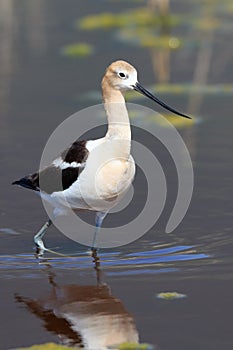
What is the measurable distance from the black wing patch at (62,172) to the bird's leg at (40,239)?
0.22 metres

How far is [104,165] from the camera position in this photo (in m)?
6.52

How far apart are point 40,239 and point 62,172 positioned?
463 mm

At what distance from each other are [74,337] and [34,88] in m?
5.92

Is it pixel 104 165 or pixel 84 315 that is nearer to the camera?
pixel 84 315

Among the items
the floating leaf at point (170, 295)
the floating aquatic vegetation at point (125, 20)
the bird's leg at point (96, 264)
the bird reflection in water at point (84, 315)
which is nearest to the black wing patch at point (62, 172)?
the bird's leg at point (96, 264)

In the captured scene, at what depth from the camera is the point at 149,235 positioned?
7.10 metres

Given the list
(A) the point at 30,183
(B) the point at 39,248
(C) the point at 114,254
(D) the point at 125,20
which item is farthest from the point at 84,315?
(D) the point at 125,20

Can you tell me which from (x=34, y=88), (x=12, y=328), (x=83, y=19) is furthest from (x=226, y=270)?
(x=83, y=19)

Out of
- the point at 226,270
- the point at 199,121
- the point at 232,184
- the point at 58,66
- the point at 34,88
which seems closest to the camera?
the point at 226,270

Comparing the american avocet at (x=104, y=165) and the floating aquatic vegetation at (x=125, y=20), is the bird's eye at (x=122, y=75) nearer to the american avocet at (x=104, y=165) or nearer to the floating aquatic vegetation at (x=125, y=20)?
the american avocet at (x=104, y=165)

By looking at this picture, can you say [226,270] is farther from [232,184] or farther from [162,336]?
[232,184]

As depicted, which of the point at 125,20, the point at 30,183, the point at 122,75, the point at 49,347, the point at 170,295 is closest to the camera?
the point at 49,347

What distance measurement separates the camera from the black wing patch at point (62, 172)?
6.67 metres

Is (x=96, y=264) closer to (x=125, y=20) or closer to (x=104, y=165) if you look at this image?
(x=104, y=165)
